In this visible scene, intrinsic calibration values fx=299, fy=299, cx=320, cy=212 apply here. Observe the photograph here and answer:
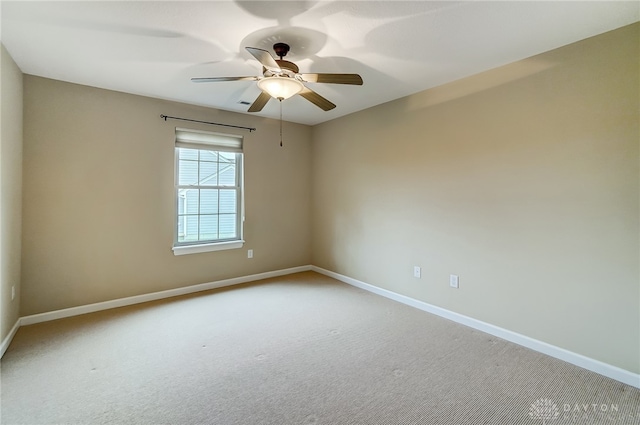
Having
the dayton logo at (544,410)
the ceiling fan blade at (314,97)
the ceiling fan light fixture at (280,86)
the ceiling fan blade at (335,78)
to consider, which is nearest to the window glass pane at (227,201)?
the ceiling fan blade at (314,97)

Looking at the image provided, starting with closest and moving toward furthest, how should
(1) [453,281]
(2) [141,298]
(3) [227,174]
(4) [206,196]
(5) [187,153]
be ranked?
(1) [453,281]
(2) [141,298]
(5) [187,153]
(4) [206,196]
(3) [227,174]

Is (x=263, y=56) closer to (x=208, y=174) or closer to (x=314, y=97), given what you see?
(x=314, y=97)

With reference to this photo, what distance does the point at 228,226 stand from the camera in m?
4.36

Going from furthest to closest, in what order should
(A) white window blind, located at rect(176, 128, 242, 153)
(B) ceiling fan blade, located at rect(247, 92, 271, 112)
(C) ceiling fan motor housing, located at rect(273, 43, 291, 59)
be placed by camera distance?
(A) white window blind, located at rect(176, 128, 242, 153), (B) ceiling fan blade, located at rect(247, 92, 271, 112), (C) ceiling fan motor housing, located at rect(273, 43, 291, 59)

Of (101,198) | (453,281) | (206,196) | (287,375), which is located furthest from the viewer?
(206,196)

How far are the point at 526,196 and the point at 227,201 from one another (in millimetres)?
3588

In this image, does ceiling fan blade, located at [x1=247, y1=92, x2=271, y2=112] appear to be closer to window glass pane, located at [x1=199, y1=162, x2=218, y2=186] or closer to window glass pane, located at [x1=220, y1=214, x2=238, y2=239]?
window glass pane, located at [x1=199, y1=162, x2=218, y2=186]

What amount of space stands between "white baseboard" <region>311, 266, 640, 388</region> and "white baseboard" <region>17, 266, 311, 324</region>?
1760 mm

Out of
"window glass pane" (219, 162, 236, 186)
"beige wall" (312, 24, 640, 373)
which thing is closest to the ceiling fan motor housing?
"beige wall" (312, 24, 640, 373)

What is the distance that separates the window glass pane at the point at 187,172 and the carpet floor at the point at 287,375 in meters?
1.68

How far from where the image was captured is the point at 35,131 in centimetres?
296

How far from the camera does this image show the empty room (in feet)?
6.38

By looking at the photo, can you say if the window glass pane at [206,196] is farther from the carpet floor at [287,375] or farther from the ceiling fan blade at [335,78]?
the ceiling fan blade at [335,78]

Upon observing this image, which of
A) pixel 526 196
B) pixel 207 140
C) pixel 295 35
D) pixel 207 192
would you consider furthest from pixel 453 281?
pixel 207 140
